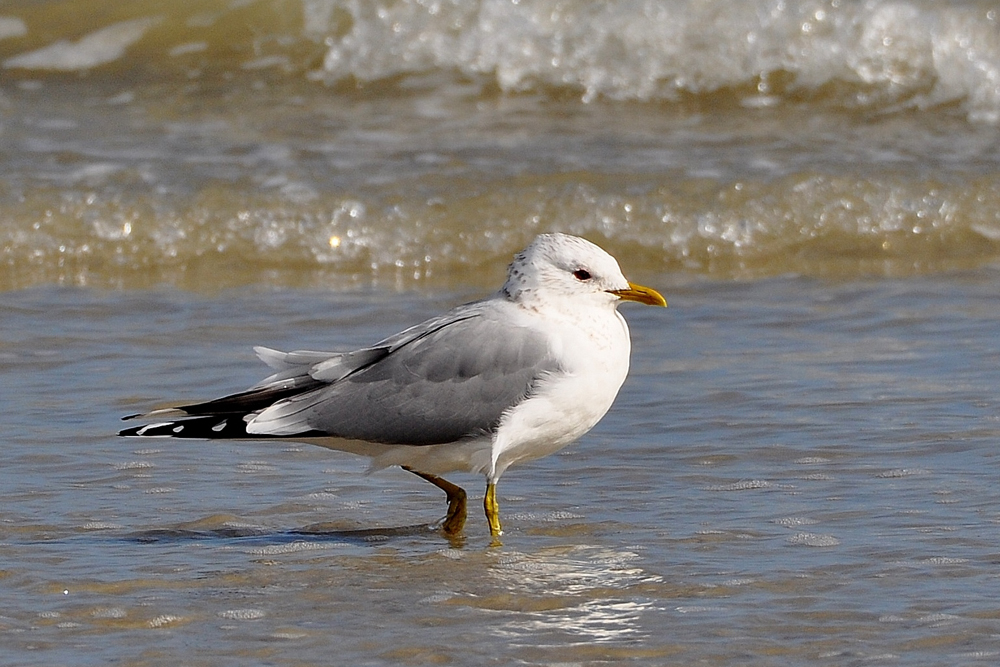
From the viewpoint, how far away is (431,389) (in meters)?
4.58

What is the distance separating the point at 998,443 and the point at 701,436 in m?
0.94

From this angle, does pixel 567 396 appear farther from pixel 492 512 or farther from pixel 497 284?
pixel 497 284

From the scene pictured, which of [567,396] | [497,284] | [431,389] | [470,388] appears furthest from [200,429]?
[497,284]

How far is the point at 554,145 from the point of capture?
10047 millimetres

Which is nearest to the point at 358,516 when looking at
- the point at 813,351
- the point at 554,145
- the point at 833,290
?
the point at 813,351

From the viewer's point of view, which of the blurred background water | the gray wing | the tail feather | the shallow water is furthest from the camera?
the gray wing

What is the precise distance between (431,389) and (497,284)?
11.7 ft

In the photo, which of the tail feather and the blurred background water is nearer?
the blurred background water

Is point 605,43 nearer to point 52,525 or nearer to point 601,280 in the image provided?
point 601,280

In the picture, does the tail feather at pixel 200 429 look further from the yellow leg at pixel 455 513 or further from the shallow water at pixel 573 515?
the yellow leg at pixel 455 513

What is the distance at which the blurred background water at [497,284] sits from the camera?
3.78m

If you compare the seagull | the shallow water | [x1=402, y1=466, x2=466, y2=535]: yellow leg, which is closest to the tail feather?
the seagull

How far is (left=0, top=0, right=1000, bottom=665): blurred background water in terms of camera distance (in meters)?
3.78

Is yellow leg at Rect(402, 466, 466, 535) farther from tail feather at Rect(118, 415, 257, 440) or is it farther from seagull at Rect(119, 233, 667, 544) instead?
tail feather at Rect(118, 415, 257, 440)
